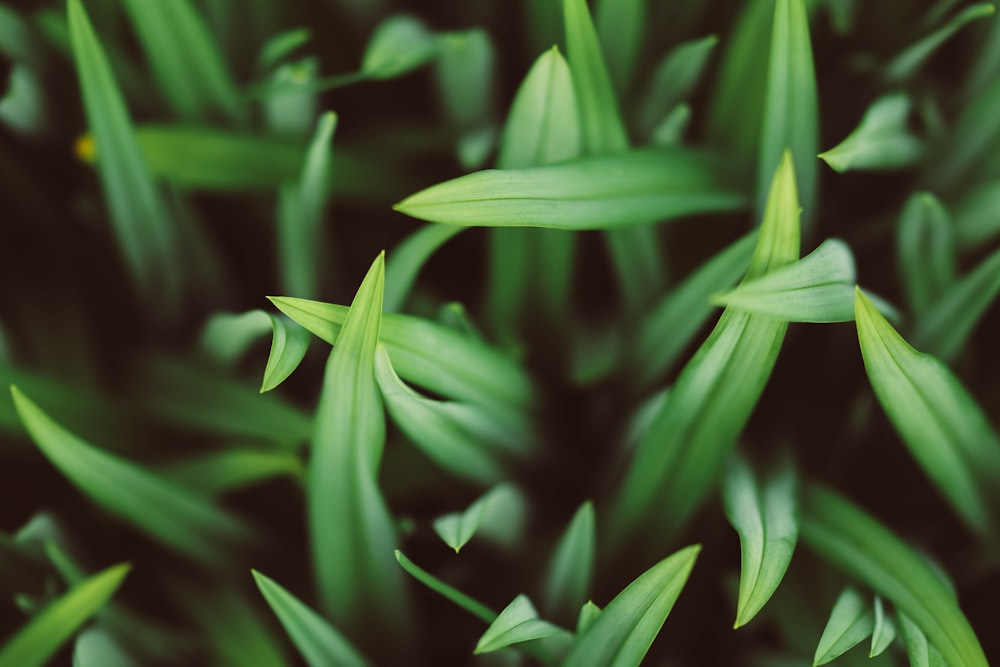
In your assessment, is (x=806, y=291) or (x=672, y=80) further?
(x=672, y=80)

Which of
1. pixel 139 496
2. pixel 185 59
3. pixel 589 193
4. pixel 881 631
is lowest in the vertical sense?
pixel 881 631

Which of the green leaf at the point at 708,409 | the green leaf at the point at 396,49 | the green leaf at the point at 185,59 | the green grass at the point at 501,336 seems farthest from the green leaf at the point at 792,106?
the green leaf at the point at 185,59

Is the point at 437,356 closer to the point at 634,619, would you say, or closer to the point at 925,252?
the point at 634,619

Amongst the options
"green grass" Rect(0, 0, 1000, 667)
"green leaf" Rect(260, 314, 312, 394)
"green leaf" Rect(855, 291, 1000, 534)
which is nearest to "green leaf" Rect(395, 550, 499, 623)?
"green grass" Rect(0, 0, 1000, 667)

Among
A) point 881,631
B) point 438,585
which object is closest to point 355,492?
point 438,585

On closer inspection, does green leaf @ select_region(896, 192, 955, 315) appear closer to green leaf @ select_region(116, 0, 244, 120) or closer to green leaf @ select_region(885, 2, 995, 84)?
green leaf @ select_region(885, 2, 995, 84)

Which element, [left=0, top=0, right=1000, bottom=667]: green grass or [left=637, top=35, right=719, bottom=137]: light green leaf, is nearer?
[left=0, top=0, right=1000, bottom=667]: green grass
